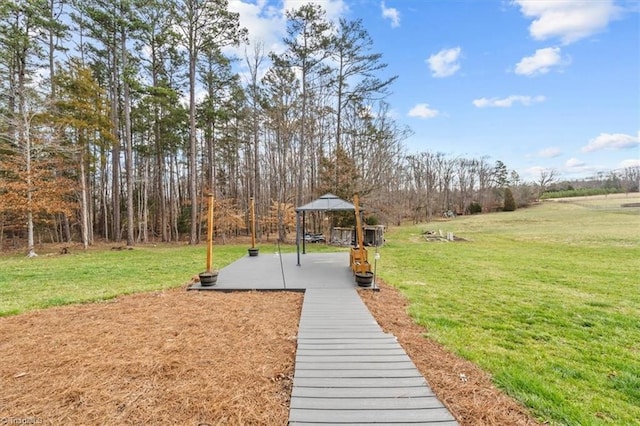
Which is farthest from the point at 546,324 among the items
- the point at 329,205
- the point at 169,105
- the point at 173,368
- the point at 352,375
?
the point at 169,105

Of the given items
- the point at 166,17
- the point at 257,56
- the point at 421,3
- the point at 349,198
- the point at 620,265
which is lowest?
the point at 620,265

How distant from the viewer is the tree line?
11547mm

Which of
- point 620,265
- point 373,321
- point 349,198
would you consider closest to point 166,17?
point 349,198

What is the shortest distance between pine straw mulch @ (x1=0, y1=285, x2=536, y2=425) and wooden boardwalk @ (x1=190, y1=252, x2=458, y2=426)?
12 centimetres

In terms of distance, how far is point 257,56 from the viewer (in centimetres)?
1471

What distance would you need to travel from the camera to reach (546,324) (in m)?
3.79

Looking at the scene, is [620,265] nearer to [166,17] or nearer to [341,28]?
[341,28]

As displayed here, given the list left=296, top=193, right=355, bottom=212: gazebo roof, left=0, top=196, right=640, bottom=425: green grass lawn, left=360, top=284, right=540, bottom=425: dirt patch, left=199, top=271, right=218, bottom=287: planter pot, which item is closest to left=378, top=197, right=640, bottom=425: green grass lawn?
left=0, top=196, right=640, bottom=425: green grass lawn

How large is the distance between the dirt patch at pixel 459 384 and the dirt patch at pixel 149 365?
120 cm

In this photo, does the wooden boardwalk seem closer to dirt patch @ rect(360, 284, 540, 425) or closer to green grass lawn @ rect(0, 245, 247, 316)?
dirt patch @ rect(360, 284, 540, 425)

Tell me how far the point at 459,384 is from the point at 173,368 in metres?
2.46

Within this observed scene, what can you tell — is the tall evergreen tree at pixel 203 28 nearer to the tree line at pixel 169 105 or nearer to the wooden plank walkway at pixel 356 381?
the tree line at pixel 169 105

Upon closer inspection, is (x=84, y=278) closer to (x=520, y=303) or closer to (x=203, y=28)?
(x=520, y=303)

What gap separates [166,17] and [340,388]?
1691 cm
